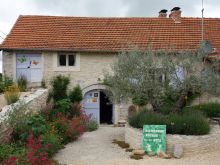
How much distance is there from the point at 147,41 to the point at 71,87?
16.7 feet

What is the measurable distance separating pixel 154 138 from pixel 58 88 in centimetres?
909

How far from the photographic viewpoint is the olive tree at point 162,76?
14430 mm

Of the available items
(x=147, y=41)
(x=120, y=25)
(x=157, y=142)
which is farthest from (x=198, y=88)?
(x=120, y=25)

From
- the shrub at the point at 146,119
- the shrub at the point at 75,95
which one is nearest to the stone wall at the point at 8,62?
the shrub at the point at 75,95

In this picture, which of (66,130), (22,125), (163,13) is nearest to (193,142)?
(66,130)

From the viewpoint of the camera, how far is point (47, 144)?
11.3 metres

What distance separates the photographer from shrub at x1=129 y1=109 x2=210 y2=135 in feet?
44.5

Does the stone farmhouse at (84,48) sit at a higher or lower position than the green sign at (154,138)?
higher

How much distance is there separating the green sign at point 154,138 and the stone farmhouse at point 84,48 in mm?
8042

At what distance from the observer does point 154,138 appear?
13.1 m

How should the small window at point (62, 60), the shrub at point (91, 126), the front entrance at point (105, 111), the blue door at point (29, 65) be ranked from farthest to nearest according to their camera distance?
the front entrance at point (105, 111), the small window at point (62, 60), the blue door at point (29, 65), the shrub at point (91, 126)

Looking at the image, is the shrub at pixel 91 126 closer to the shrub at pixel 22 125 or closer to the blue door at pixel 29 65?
the blue door at pixel 29 65

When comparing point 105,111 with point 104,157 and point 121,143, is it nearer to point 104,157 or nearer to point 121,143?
point 121,143

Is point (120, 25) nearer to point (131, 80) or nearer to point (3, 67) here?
point (3, 67)
